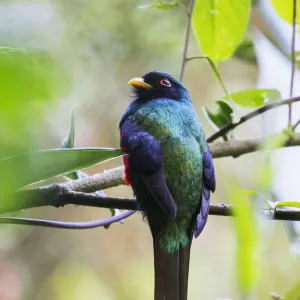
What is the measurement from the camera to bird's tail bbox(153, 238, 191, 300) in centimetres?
151

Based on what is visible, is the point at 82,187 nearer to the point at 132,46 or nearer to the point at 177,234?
the point at 177,234

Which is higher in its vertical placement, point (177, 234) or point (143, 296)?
point (177, 234)

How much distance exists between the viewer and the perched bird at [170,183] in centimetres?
155

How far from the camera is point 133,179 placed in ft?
5.77

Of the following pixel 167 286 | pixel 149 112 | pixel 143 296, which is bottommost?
pixel 143 296

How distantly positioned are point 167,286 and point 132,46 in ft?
11.4

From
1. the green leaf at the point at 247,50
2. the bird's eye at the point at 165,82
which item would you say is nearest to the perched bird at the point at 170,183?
the bird's eye at the point at 165,82

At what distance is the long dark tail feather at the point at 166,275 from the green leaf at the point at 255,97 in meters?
0.72

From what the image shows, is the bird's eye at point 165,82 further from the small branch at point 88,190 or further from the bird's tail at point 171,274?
the bird's tail at point 171,274

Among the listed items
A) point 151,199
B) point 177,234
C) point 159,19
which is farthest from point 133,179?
point 159,19

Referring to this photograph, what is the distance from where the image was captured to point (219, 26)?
81.4 inches

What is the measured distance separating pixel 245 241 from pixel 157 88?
2.09 m

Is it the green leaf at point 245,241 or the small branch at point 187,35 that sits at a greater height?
the small branch at point 187,35

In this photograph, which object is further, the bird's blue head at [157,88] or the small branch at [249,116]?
the bird's blue head at [157,88]
